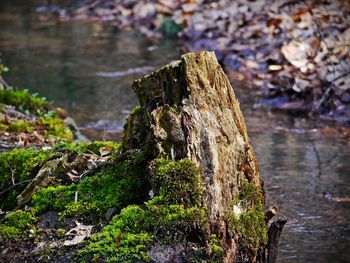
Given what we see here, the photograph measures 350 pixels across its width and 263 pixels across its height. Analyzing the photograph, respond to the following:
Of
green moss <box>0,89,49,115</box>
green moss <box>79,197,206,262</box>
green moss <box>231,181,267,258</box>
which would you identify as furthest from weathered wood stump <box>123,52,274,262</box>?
green moss <box>0,89,49,115</box>

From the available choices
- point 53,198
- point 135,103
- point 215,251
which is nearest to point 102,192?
point 53,198

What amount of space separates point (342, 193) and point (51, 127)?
2445mm

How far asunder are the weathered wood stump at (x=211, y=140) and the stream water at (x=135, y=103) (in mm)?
1028

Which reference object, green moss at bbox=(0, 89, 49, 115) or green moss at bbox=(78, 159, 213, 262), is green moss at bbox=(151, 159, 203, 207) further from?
green moss at bbox=(0, 89, 49, 115)

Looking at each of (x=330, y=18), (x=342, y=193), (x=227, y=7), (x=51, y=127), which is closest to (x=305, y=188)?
(x=342, y=193)

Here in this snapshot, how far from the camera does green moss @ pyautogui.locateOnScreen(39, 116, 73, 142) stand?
20.8 ft

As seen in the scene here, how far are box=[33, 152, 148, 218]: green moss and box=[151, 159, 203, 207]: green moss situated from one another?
27 cm

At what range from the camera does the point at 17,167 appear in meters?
4.74

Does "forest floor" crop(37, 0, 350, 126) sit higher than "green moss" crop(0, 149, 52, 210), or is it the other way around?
"green moss" crop(0, 149, 52, 210)

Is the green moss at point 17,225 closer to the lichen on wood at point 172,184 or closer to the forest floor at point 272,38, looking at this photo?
the lichen on wood at point 172,184

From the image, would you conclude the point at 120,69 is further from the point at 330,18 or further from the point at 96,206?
the point at 96,206

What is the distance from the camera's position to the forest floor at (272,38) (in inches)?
340

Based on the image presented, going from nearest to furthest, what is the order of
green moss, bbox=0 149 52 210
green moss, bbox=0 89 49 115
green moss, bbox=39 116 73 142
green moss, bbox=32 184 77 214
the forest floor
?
green moss, bbox=32 184 77 214 → green moss, bbox=0 149 52 210 → green moss, bbox=39 116 73 142 → green moss, bbox=0 89 49 115 → the forest floor

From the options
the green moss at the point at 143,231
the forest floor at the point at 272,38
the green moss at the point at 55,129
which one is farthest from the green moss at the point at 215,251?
the forest floor at the point at 272,38
